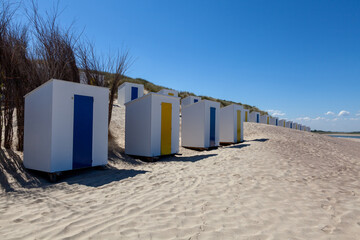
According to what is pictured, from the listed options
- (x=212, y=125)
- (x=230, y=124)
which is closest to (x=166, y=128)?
(x=212, y=125)

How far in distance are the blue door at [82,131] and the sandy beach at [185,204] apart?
44 cm

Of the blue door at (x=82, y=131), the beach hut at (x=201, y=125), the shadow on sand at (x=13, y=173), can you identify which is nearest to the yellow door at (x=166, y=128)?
the beach hut at (x=201, y=125)

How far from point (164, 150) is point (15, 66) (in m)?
5.44

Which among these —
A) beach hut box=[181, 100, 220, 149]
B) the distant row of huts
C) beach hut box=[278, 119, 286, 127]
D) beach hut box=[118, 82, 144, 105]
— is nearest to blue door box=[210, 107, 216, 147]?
beach hut box=[181, 100, 220, 149]

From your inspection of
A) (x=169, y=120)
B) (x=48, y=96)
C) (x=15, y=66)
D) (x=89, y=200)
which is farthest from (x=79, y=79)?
(x=89, y=200)

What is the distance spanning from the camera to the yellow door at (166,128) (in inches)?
315

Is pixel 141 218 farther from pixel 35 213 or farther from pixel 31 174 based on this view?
pixel 31 174

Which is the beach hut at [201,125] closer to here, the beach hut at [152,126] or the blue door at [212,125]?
the blue door at [212,125]

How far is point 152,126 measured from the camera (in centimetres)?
759

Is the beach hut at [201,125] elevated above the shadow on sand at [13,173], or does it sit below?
above

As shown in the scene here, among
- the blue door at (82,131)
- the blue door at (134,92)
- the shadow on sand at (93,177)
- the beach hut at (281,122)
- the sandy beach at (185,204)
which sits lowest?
the shadow on sand at (93,177)

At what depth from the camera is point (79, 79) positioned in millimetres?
7809

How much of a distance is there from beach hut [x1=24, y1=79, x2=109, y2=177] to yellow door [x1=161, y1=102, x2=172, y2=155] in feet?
8.01

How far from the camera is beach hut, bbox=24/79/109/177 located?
5059 millimetres
